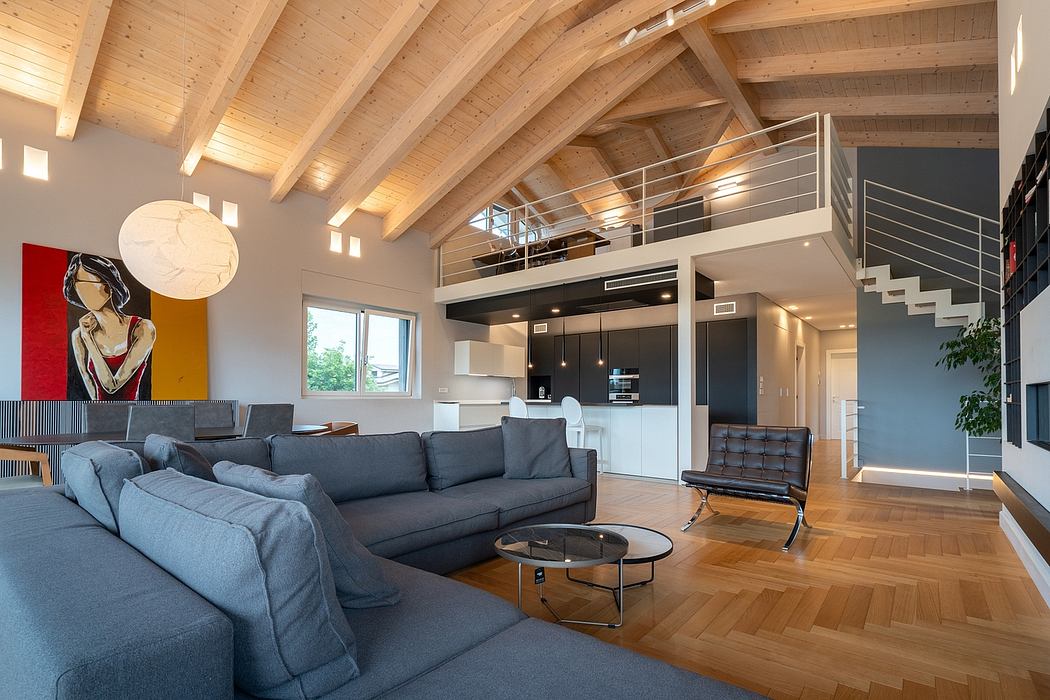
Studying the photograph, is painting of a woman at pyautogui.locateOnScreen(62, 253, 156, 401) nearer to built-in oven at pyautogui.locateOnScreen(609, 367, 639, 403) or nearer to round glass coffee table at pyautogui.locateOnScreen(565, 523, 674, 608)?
round glass coffee table at pyautogui.locateOnScreen(565, 523, 674, 608)

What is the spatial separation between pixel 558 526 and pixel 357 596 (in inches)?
54.3

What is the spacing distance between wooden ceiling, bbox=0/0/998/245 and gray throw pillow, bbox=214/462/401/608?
4.14 meters

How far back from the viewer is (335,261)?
7.26 m

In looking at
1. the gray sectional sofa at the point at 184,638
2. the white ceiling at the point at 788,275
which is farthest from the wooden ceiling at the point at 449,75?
the gray sectional sofa at the point at 184,638

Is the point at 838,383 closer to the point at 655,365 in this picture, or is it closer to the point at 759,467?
the point at 655,365

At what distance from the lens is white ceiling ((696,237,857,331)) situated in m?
5.87

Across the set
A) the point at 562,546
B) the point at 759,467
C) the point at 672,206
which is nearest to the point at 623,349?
the point at 672,206

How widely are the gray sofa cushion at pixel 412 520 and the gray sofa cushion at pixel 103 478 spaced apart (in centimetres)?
95

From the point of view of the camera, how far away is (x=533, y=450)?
4.05 metres

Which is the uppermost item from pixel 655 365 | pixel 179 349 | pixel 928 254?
pixel 928 254

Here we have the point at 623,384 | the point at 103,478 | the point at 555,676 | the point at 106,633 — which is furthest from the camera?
the point at 623,384

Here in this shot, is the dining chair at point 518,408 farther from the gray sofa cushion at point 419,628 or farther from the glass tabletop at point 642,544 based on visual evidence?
the gray sofa cushion at point 419,628

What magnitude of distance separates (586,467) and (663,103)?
5163 millimetres

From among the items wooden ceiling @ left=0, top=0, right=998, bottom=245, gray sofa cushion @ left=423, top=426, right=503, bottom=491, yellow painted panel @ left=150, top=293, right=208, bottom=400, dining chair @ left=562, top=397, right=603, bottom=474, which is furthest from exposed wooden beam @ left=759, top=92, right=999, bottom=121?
yellow painted panel @ left=150, top=293, right=208, bottom=400
